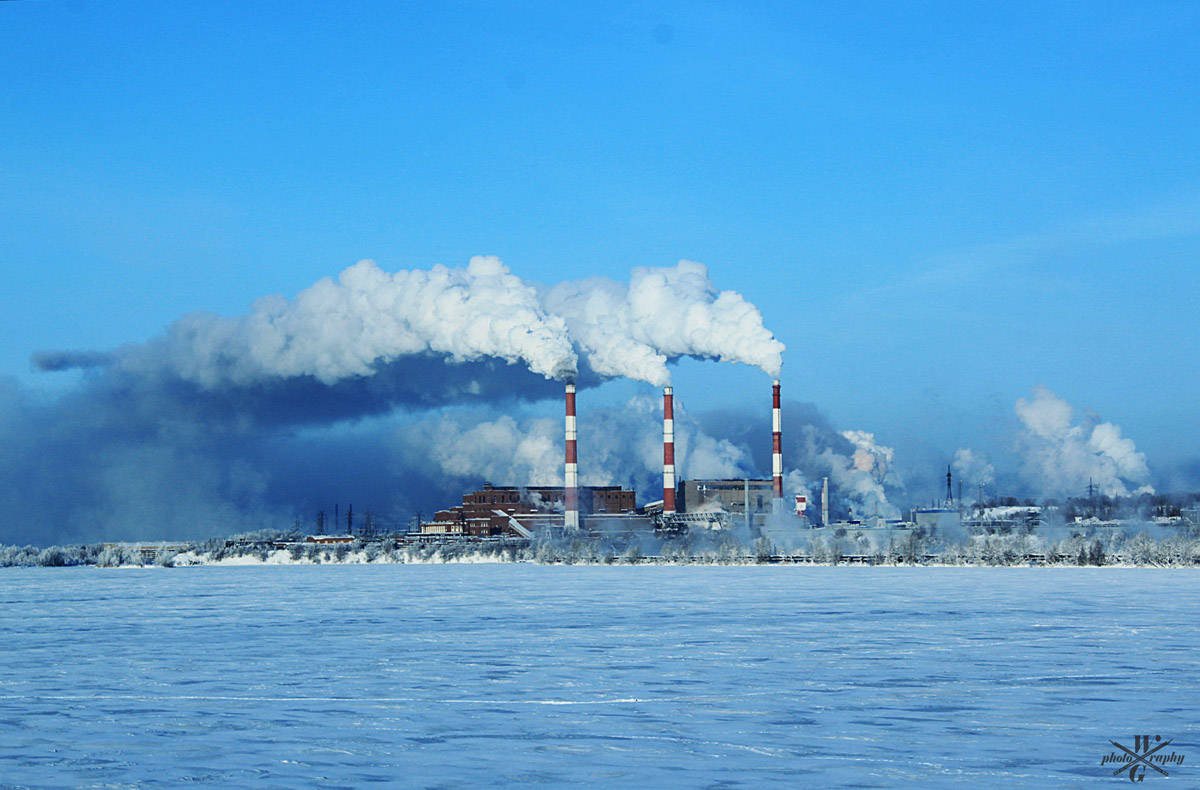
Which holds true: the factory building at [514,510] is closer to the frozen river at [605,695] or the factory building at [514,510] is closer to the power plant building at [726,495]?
the power plant building at [726,495]

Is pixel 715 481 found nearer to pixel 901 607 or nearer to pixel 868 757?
pixel 901 607

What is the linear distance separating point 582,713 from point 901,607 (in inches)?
871

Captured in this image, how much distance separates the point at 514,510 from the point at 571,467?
58.9 feet

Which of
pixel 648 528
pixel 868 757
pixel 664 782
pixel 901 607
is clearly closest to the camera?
pixel 664 782

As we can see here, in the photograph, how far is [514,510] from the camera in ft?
359

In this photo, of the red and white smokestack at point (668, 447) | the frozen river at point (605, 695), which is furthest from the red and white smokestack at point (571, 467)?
the frozen river at point (605, 695)


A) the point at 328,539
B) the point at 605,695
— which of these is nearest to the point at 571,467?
the point at 328,539

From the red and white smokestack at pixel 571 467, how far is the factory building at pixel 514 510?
303 inches

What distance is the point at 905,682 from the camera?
20328 millimetres

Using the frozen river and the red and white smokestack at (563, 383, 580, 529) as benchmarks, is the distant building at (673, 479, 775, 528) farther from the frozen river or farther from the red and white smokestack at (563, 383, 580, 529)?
the frozen river

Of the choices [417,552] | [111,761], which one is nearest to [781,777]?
[111,761]

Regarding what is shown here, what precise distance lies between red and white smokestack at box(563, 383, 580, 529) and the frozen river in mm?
49867

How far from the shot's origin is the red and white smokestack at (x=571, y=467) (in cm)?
8907

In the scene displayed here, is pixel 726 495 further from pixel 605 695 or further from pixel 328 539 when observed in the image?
pixel 605 695
